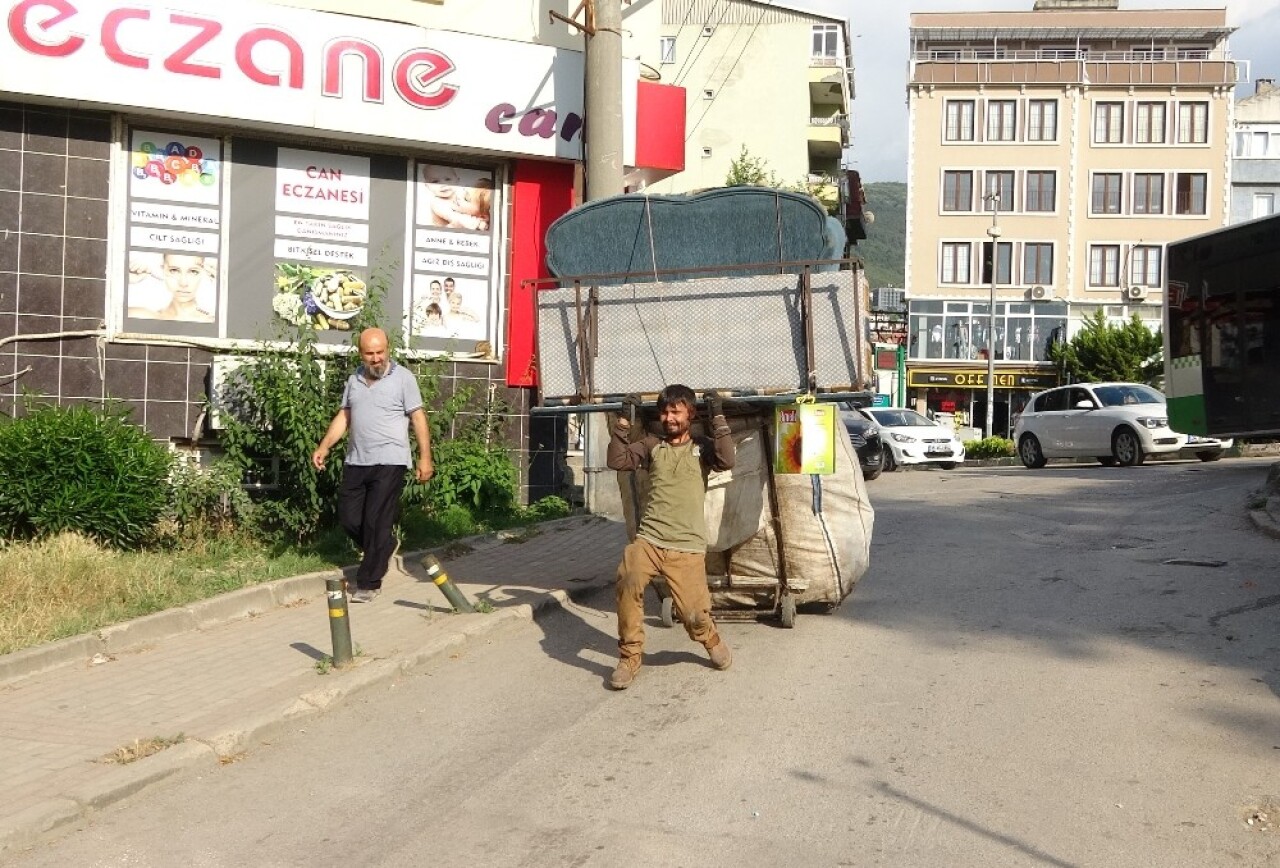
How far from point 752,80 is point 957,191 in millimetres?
12300

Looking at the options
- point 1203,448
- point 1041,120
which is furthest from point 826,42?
point 1203,448

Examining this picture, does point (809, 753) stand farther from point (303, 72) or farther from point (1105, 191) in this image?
point (1105, 191)

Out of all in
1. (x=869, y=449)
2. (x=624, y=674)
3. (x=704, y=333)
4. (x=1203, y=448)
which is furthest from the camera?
(x=1203, y=448)

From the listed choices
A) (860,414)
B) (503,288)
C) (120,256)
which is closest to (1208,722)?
(503,288)

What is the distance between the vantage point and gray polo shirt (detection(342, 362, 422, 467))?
375 inches

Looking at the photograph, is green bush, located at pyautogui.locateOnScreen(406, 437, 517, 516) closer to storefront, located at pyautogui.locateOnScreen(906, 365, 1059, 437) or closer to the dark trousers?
the dark trousers

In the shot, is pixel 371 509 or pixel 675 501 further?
pixel 371 509

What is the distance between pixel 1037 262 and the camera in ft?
202

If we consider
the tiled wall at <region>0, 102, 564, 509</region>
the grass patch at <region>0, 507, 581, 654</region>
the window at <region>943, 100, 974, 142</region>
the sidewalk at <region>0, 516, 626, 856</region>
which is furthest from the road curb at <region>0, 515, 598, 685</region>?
the window at <region>943, 100, 974, 142</region>

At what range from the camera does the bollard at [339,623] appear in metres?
7.58

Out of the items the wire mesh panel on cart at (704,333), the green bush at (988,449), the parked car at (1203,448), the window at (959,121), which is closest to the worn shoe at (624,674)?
the wire mesh panel on cart at (704,333)

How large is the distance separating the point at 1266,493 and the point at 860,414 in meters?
11.1

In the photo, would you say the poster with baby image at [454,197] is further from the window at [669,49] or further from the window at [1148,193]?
the window at [1148,193]

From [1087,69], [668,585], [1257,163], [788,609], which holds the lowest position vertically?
[788,609]
